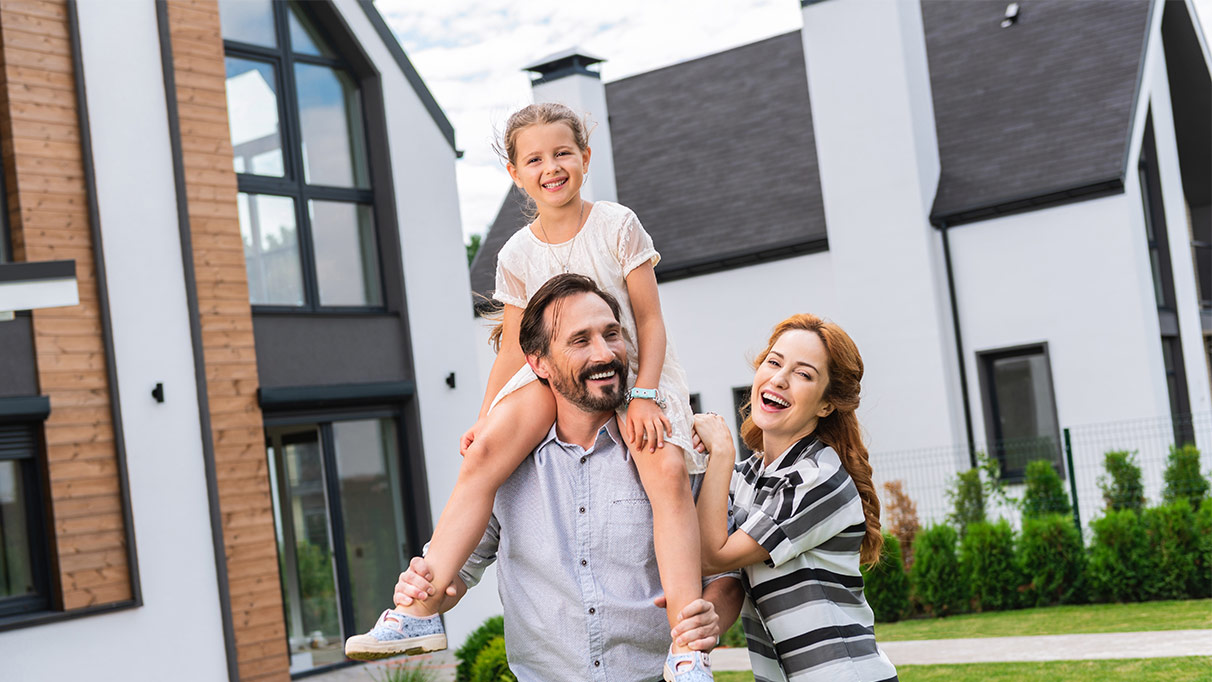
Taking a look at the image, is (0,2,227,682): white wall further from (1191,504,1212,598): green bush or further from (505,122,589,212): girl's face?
(1191,504,1212,598): green bush

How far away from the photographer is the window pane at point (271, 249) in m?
11.5

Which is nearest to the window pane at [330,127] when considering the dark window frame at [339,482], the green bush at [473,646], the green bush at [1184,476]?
the dark window frame at [339,482]

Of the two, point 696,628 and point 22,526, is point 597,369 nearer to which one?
point 696,628

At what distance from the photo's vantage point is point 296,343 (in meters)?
11.5

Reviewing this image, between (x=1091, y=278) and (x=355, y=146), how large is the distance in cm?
862

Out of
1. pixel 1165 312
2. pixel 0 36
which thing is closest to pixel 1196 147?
pixel 1165 312

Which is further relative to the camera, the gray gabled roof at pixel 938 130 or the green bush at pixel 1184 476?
the gray gabled roof at pixel 938 130

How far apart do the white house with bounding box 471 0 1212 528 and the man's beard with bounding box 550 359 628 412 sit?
11776 millimetres

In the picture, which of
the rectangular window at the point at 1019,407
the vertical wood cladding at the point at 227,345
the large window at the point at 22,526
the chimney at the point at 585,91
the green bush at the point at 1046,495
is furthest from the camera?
the chimney at the point at 585,91

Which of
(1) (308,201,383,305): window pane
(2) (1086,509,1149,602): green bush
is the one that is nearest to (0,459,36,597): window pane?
(1) (308,201,383,305): window pane

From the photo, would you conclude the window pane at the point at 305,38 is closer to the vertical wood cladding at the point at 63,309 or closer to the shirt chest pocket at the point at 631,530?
the vertical wood cladding at the point at 63,309

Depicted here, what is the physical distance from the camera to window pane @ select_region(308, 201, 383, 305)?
12211 mm

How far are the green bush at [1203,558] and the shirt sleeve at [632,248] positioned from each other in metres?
9.07

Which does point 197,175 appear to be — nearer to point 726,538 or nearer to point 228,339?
point 228,339
